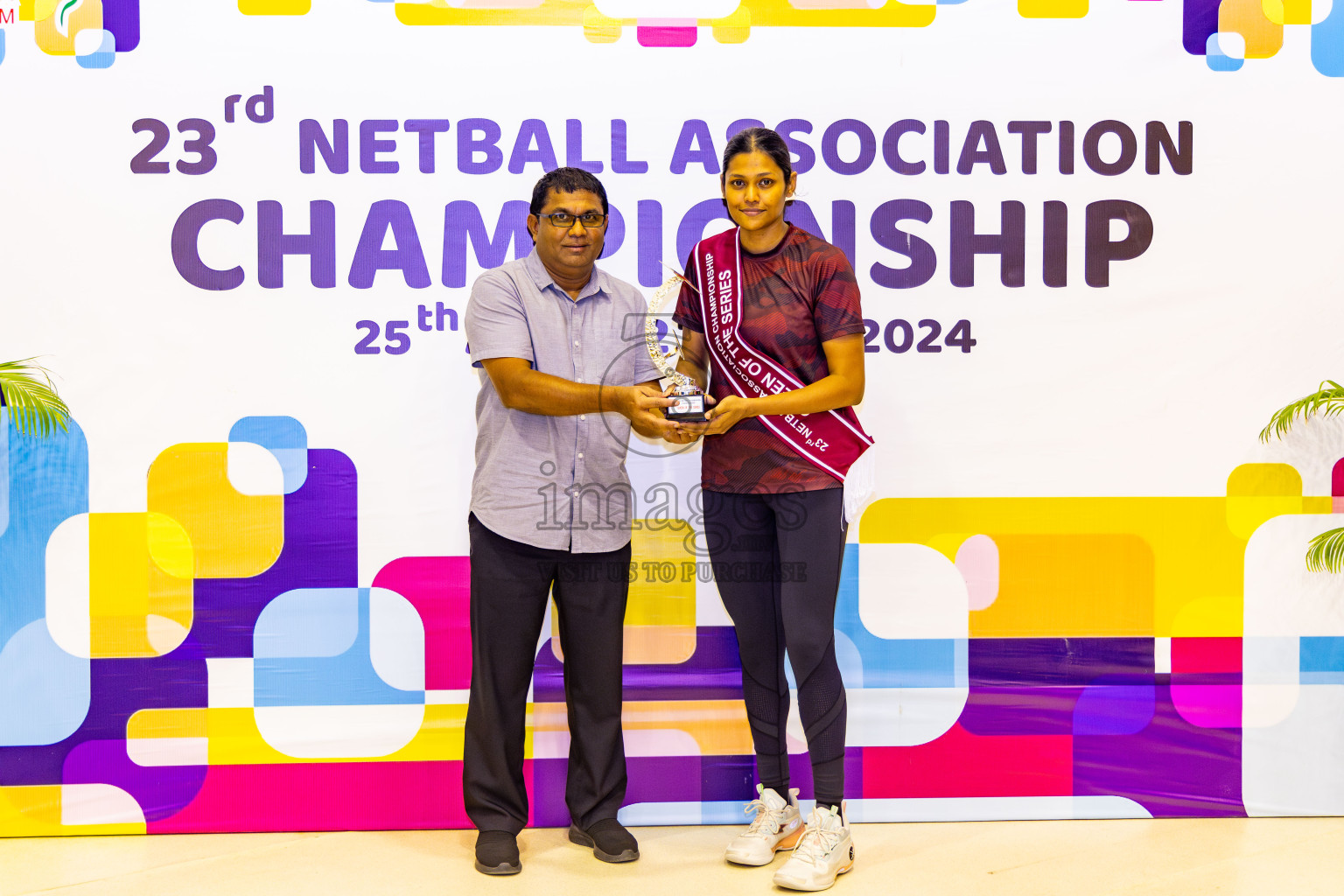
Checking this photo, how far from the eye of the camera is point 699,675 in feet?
9.21

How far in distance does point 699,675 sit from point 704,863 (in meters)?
0.50

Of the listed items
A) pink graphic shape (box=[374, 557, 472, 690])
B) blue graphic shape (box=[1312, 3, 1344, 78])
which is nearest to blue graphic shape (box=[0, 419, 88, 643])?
pink graphic shape (box=[374, 557, 472, 690])

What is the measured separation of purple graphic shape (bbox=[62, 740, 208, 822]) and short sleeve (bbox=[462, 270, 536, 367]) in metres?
1.48

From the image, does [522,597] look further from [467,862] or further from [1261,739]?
[1261,739]

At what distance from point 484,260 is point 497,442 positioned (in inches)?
24.3

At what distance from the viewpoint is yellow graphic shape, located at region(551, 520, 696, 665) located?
281 centimetres

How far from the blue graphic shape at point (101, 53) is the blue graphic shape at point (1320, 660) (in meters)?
3.65

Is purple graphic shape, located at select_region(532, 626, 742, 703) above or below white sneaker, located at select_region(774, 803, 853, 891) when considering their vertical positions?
above

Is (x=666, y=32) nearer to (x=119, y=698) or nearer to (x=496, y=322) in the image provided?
(x=496, y=322)

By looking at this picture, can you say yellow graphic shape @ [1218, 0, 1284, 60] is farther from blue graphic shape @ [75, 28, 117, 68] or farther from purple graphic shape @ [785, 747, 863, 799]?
blue graphic shape @ [75, 28, 117, 68]

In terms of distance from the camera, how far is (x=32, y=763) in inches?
106

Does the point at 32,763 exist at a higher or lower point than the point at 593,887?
higher

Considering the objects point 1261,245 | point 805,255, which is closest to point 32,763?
point 805,255

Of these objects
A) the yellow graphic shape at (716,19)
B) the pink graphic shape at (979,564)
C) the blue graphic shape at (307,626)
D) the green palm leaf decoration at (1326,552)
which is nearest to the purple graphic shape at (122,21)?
the yellow graphic shape at (716,19)
